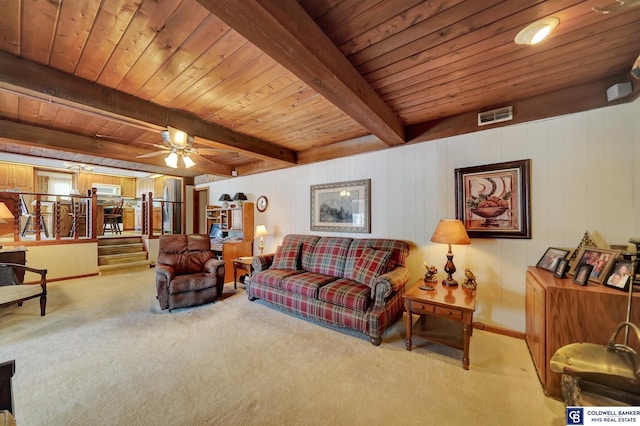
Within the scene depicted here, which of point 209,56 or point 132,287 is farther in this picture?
point 132,287

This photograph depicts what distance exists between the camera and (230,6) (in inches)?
42.1

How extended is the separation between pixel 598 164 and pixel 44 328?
5.99 meters

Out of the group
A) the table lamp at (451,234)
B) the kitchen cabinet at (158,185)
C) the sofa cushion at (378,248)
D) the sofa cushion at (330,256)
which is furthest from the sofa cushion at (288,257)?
the kitchen cabinet at (158,185)

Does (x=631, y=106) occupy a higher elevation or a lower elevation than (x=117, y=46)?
lower

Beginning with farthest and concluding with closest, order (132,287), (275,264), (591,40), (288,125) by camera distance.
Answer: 1. (132,287)
2. (275,264)
3. (288,125)
4. (591,40)

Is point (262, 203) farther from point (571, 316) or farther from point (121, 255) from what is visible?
point (571, 316)

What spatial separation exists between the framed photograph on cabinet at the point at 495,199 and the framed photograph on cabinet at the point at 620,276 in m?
0.81

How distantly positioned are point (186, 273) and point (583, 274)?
176 inches

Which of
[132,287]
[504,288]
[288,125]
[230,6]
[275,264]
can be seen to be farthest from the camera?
[132,287]

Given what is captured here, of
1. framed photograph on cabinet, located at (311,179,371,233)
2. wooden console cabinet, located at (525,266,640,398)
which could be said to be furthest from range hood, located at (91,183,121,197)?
wooden console cabinet, located at (525,266,640,398)

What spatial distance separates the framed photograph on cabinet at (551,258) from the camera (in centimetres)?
210

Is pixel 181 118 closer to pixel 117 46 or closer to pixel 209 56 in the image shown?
pixel 117 46

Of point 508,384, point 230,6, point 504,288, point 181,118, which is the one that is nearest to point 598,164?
point 504,288

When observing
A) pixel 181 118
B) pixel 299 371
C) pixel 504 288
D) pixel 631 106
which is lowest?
pixel 299 371
